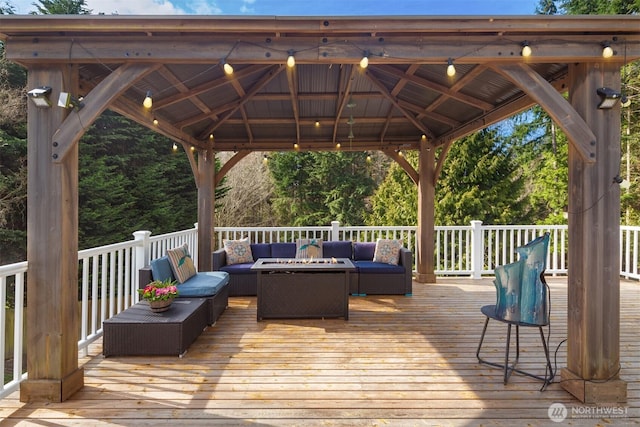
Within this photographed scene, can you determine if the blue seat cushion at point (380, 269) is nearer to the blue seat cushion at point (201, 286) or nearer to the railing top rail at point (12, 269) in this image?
the blue seat cushion at point (201, 286)

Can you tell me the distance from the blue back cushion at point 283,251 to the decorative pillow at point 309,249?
225 millimetres

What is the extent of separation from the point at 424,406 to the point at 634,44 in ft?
10.8

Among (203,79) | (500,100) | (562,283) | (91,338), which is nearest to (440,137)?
(500,100)

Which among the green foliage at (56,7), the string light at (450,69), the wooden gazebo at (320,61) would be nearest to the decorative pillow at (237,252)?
the wooden gazebo at (320,61)

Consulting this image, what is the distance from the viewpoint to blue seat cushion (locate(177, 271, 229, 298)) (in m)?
4.46

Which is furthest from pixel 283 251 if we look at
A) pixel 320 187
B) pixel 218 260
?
pixel 320 187

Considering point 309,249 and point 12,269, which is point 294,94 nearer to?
point 309,249

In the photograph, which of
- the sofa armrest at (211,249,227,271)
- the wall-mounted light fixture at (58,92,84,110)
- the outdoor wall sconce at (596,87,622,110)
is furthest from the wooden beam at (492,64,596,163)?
the sofa armrest at (211,249,227,271)

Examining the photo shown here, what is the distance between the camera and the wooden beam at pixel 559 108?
9.28 feet

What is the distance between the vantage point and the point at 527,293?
2975mm

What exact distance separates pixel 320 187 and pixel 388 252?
35.8ft

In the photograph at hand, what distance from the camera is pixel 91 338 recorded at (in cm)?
374

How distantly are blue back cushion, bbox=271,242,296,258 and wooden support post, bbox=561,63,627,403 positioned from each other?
184 inches

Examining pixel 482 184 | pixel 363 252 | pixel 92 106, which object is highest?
pixel 482 184
